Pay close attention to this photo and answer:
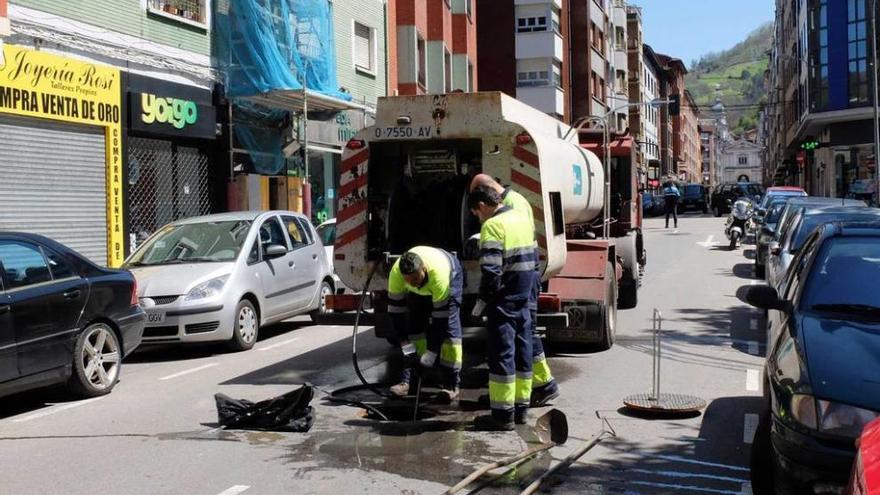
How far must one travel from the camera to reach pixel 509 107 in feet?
29.9

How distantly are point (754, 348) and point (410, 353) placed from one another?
16.5 ft

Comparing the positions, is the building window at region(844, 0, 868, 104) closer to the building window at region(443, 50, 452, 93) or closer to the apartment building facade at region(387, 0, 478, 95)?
the apartment building facade at region(387, 0, 478, 95)

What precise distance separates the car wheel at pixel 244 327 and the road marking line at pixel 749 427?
6.18m

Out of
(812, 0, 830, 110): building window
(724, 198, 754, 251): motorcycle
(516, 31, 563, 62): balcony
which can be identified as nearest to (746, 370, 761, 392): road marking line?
(724, 198, 754, 251): motorcycle

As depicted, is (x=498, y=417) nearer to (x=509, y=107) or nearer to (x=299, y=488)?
(x=299, y=488)

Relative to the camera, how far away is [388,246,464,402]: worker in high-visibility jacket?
24.9 feet

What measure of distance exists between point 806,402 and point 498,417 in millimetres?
2717

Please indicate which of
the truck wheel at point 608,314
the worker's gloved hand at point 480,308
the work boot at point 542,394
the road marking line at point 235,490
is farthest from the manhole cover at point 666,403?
the road marking line at point 235,490

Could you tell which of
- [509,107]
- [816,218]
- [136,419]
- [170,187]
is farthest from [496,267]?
[170,187]

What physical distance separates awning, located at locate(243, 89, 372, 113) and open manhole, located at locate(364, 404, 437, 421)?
13.0 m

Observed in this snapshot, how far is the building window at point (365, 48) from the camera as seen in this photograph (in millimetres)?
26031

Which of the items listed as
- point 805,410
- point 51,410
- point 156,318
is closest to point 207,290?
point 156,318

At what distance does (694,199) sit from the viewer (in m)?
59.9

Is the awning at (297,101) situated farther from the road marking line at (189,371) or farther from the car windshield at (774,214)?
the road marking line at (189,371)
